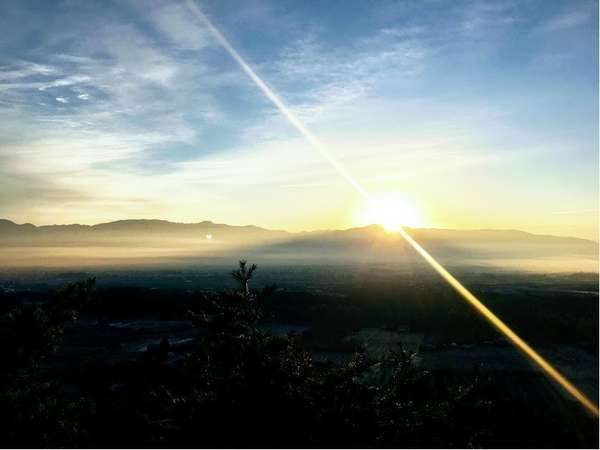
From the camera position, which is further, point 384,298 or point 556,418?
point 384,298

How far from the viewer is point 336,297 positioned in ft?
360

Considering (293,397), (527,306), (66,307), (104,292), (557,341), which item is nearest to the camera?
(293,397)

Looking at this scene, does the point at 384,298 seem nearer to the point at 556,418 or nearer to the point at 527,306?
the point at 527,306

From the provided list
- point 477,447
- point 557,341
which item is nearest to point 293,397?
point 477,447

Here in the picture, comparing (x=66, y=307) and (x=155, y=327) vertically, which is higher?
(x=66, y=307)

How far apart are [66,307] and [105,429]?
1394 centimetres

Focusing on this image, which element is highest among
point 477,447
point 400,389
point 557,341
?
point 400,389

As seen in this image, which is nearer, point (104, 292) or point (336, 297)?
point (336, 297)

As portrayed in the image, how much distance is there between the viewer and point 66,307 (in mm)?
13266

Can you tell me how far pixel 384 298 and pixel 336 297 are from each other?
10.9m

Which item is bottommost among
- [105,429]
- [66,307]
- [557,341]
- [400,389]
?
[557,341]

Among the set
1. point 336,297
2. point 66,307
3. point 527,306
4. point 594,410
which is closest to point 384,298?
point 336,297

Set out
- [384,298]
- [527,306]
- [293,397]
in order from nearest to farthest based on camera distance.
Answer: [293,397], [527,306], [384,298]

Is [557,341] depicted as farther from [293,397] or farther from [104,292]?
[104,292]
